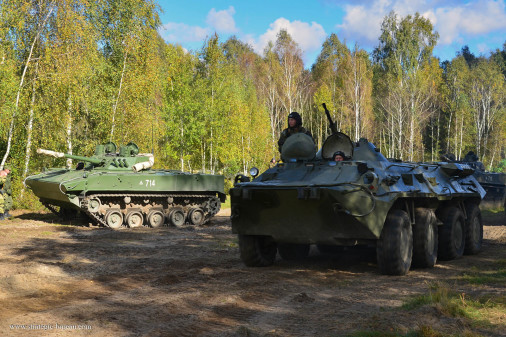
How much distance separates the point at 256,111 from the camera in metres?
43.2

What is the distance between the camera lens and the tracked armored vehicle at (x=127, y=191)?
16859mm

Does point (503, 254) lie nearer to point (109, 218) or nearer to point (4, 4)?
point (109, 218)

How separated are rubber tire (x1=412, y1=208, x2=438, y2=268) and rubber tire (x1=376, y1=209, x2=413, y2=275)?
2.62ft

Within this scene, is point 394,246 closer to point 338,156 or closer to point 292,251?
point 338,156

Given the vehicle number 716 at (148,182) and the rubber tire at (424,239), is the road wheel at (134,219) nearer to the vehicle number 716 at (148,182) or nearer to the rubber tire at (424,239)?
the vehicle number 716 at (148,182)

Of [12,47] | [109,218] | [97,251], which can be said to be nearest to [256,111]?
[12,47]

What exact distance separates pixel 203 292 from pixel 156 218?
11.4 metres

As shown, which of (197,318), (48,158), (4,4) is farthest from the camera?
(48,158)

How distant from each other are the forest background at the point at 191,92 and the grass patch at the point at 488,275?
16135 mm

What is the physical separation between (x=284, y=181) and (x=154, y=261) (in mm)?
2981

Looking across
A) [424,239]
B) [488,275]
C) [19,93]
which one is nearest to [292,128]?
[424,239]

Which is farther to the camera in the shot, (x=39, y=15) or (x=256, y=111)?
(x=256, y=111)

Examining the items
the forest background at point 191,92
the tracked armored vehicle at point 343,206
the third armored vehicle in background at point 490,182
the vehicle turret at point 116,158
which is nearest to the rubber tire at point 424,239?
the tracked armored vehicle at point 343,206

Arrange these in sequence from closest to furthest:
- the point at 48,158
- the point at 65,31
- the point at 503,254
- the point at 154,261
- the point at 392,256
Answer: the point at 392,256
the point at 154,261
the point at 503,254
the point at 65,31
the point at 48,158
